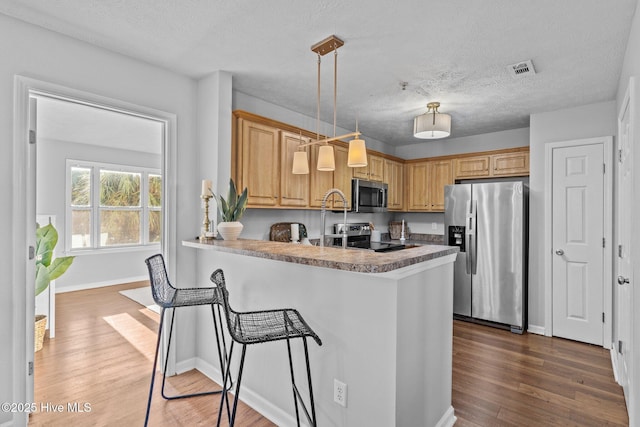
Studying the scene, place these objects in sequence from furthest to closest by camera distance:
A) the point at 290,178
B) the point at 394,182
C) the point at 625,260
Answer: the point at 394,182
the point at 290,178
the point at 625,260

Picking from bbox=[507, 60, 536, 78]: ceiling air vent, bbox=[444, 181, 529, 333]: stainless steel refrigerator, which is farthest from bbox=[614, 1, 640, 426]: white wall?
bbox=[444, 181, 529, 333]: stainless steel refrigerator

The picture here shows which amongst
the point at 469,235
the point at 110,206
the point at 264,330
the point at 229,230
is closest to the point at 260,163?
the point at 229,230

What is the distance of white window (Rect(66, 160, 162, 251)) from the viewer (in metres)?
5.51

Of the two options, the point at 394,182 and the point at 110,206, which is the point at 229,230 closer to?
the point at 394,182

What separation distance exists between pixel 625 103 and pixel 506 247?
1.96 m

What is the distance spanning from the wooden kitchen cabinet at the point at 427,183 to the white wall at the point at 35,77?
3654 millimetres

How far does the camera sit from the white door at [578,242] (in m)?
3.41

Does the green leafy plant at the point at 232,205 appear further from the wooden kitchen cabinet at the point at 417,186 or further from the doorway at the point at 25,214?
the wooden kitchen cabinet at the point at 417,186

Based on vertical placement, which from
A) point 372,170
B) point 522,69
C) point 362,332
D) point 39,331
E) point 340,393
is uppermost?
point 522,69

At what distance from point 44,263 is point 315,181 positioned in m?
2.60

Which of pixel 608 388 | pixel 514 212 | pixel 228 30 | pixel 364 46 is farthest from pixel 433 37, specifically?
pixel 608 388

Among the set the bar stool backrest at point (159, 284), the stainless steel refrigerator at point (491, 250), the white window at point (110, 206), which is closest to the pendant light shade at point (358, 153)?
the bar stool backrest at point (159, 284)

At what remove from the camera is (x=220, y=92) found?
2758 millimetres

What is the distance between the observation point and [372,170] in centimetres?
464
